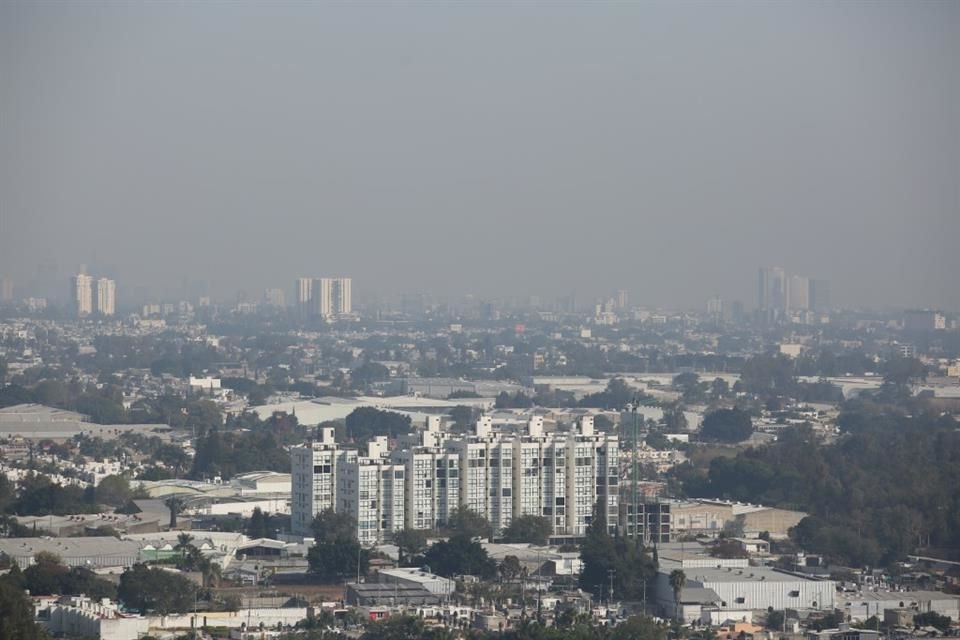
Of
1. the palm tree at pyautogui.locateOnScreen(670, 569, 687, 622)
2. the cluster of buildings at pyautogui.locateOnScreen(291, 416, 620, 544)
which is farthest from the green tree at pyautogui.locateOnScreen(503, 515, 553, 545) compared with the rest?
the palm tree at pyautogui.locateOnScreen(670, 569, 687, 622)

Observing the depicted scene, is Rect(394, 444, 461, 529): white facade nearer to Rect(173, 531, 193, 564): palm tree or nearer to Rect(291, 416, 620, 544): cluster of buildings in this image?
Rect(291, 416, 620, 544): cluster of buildings

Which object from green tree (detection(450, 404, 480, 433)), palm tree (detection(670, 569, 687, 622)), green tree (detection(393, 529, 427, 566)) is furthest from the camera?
green tree (detection(450, 404, 480, 433))

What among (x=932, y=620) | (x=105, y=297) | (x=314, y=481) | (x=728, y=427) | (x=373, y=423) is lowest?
(x=932, y=620)

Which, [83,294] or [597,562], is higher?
[83,294]

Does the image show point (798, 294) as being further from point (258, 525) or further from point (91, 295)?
point (258, 525)

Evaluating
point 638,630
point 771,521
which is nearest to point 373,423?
point 771,521

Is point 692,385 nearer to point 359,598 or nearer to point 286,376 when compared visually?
point 286,376

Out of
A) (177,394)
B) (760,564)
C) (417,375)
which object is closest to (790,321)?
(417,375)
